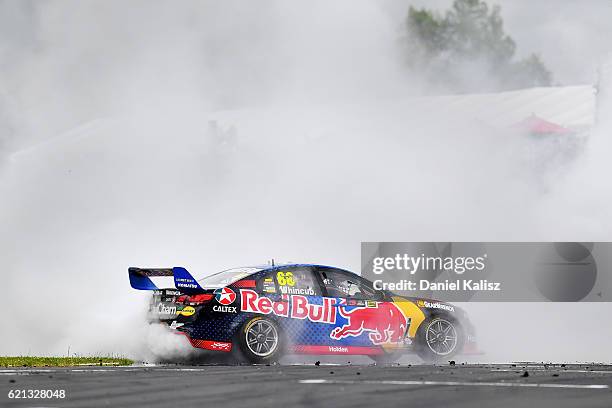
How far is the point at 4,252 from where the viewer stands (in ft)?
76.3

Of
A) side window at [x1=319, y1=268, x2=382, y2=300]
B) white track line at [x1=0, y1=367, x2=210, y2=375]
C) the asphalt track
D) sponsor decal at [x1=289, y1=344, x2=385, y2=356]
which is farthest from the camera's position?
side window at [x1=319, y1=268, x2=382, y2=300]

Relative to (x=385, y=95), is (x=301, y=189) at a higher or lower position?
lower

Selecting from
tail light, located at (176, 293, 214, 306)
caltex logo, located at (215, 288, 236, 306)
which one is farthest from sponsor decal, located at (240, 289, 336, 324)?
tail light, located at (176, 293, 214, 306)

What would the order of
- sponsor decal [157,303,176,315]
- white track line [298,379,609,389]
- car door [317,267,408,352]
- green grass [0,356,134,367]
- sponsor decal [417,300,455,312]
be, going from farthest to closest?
sponsor decal [417,300,455,312], car door [317,267,408,352], sponsor decal [157,303,176,315], green grass [0,356,134,367], white track line [298,379,609,389]

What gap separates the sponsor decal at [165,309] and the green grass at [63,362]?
0.76 metres

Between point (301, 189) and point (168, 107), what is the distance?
14.3 m

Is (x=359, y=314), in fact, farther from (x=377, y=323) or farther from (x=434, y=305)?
(x=434, y=305)

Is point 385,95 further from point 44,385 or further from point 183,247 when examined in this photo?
point 44,385

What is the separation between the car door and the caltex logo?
1.40 meters

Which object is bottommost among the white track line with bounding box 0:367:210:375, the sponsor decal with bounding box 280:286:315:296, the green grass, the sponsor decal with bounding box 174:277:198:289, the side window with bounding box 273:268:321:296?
the white track line with bounding box 0:367:210:375

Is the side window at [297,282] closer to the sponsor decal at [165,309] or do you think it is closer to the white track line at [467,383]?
the sponsor decal at [165,309]

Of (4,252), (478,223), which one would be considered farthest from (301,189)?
(4,252)

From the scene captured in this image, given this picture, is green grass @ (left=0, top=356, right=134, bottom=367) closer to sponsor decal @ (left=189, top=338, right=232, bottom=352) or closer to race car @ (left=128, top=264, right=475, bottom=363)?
race car @ (left=128, top=264, right=475, bottom=363)

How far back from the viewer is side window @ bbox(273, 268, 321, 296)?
14676mm
